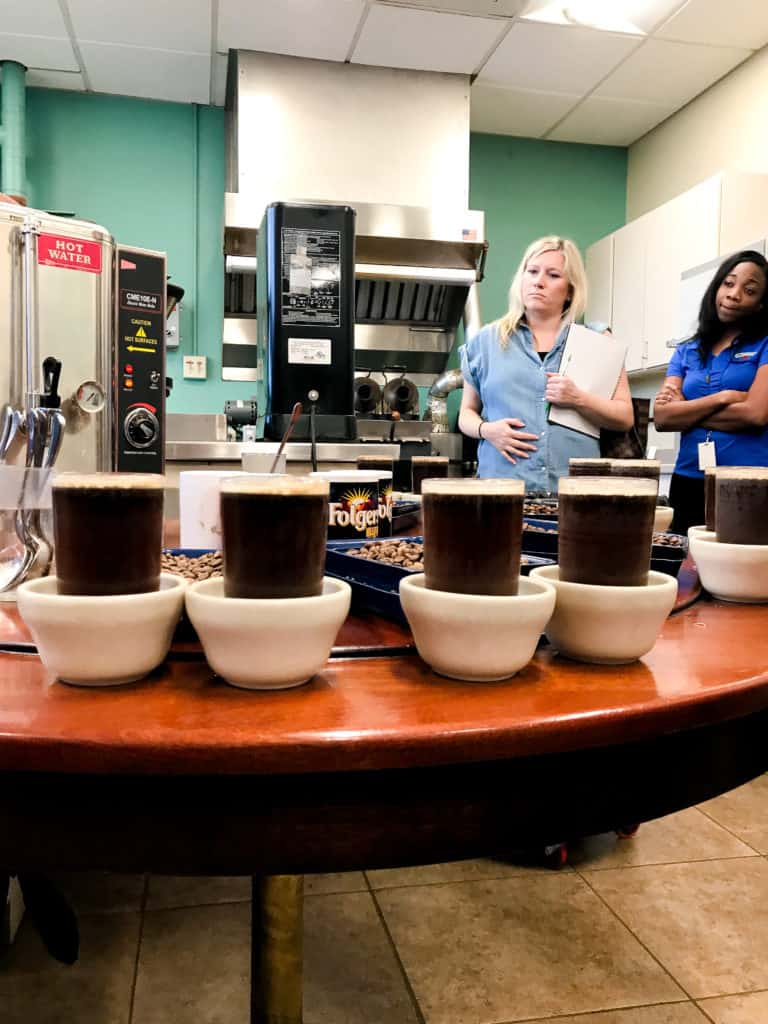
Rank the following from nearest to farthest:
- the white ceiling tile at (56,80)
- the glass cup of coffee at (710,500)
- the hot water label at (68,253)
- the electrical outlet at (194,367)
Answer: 1. the glass cup of coffee at (710,500)
2. the hot water label at (68,253)
3. the white ceiling tile at (56,80)
4. the electrical outlet at (194,367)

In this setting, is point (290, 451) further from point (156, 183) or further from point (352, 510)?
point (156, 183)

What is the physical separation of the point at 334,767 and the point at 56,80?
504cm

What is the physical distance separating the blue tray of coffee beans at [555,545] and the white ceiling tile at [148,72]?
3992mm

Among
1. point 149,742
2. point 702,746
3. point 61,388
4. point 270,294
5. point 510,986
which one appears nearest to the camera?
point 149,742

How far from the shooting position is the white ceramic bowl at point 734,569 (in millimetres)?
920

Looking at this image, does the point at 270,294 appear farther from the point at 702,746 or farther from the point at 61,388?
the point at 702,746

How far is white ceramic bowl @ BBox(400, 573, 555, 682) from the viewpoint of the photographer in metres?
0.60

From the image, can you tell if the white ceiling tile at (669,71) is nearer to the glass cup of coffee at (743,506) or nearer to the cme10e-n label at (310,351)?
the cme10e-n label at (310,351)

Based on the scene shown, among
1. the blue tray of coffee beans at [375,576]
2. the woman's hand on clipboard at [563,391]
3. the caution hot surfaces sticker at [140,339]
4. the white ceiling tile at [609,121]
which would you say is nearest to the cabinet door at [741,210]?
the white ceiling tile at [609,121]

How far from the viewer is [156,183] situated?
475 cm

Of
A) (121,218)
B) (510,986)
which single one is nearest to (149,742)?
(510,986)

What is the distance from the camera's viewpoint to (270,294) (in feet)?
9.69

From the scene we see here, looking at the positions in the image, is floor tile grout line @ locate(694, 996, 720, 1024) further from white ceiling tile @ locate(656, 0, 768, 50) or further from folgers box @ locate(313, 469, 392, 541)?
white ceiling tile @ locate(656, 0, 768, 50)

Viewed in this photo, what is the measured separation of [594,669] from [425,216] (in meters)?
3.88
